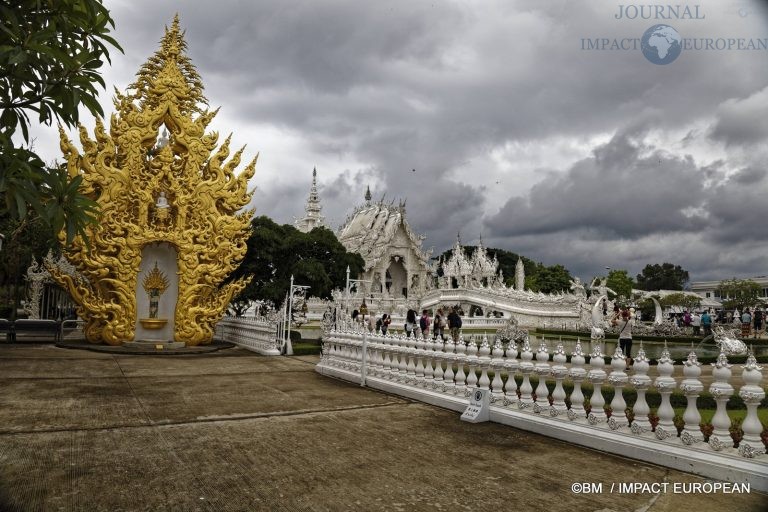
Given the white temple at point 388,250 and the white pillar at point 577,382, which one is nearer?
the white pillar at point 577,382

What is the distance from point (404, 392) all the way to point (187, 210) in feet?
37.3

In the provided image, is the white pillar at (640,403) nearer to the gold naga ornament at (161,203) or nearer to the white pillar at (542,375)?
the white pillar at (542,375)

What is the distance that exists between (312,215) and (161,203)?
4137 cm

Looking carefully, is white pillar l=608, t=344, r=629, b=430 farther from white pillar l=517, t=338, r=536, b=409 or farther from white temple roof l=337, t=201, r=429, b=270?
white temple roof l=337, t=201, r=429, b=270

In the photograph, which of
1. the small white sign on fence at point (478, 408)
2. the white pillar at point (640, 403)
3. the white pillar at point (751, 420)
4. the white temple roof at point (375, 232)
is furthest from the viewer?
the white temple roof at point (375, 232)

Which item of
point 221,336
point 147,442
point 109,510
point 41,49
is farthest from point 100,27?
point 221,336

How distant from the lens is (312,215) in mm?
58000

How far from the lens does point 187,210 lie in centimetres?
1686

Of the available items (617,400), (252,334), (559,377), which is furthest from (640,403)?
(252,334)

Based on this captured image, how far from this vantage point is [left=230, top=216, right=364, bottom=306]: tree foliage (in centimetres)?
2167

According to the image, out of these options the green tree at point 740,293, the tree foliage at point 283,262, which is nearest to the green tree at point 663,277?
the green tree at point 740,293

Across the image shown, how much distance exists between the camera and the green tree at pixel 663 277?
103750 millimetres

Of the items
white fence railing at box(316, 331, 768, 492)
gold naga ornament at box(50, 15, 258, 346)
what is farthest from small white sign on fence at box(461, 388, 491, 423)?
gold naga ornament at box(50, 15, 258, 346)

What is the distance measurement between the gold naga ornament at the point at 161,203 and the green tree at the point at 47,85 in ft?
42.8
